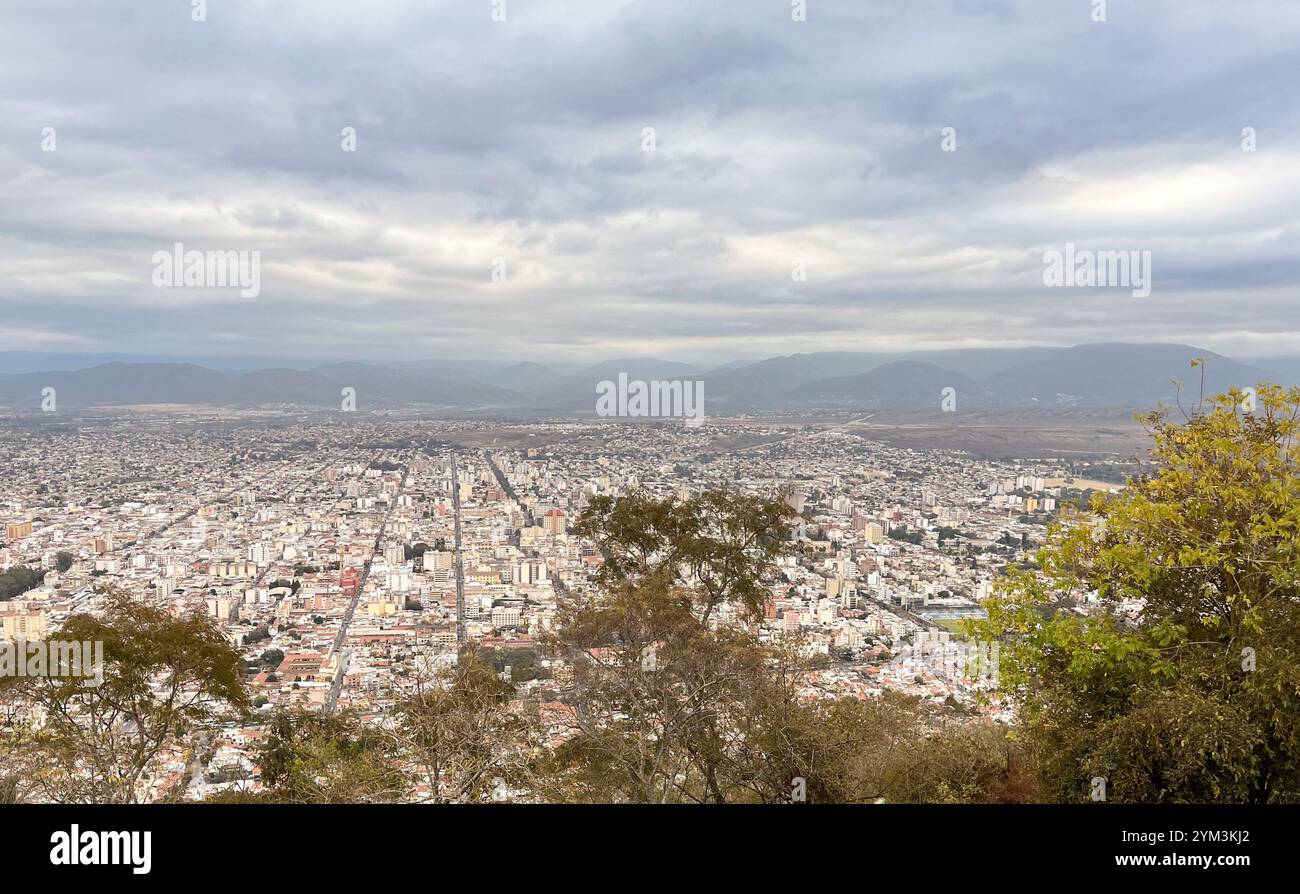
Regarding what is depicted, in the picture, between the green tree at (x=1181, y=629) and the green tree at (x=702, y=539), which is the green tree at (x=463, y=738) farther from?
the green tree at (x=1181, y=629)

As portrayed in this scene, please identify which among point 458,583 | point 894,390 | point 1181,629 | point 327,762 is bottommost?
point 458,583

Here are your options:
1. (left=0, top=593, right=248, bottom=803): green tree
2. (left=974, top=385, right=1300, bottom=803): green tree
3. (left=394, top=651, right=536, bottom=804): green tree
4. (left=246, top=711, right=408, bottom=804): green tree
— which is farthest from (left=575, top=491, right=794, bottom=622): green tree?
(left=0, top=593, right=248, bottom=803): green tree

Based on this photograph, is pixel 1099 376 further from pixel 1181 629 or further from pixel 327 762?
pixel 327 762

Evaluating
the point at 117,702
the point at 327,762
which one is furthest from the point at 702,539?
the point at 117,702

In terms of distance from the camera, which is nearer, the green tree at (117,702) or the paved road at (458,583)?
the green tree at (117,702)

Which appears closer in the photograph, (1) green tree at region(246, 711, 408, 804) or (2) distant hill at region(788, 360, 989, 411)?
(1) green tree at region(246, 711, 408, 804)

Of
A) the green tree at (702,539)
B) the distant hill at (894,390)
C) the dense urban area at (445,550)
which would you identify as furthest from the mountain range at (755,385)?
the green tree at (702,539)

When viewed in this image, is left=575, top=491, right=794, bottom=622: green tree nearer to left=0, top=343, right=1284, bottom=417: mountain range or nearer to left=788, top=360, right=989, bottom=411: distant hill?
left=0, top=343, right=1284, bottom=417: mountain range

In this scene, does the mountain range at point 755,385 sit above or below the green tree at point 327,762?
above
